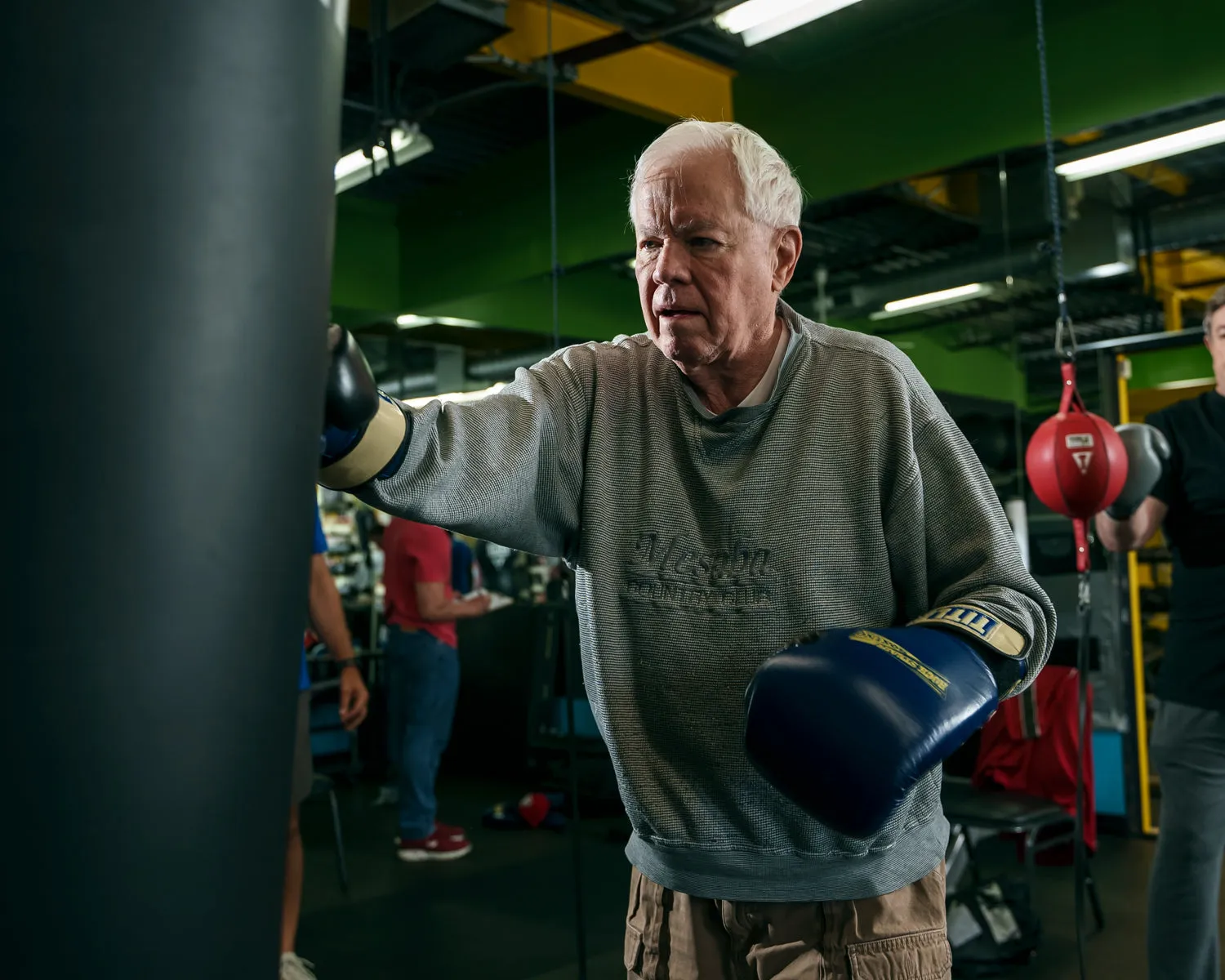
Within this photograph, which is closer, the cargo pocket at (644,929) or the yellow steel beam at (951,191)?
the cargo pocket at (644,929)

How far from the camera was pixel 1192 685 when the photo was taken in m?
2.35

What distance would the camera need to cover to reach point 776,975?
115 cm

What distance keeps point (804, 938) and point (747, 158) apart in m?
0.88

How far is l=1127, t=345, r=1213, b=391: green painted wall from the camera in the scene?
696cm

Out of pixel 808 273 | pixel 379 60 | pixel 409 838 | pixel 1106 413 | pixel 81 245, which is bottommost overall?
pixel 409 838

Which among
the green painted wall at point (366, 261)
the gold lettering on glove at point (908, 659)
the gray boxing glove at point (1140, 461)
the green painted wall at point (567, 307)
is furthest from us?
the green painted wall at point (366, 261)

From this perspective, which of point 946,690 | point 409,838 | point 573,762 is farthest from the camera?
point 409,838

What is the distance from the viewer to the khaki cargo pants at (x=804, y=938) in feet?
3.82

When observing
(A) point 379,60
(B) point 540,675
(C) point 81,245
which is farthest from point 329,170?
(B) point 540,675

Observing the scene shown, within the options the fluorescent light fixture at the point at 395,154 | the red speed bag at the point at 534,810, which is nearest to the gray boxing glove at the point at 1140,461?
the fluorescent light fixture at the point at 395,154

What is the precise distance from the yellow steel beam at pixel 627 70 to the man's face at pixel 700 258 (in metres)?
3.37

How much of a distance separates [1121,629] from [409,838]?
327 cm

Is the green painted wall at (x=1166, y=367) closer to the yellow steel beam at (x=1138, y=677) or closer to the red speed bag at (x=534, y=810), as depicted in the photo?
the yellow steel beam at (x=1138, y=677)

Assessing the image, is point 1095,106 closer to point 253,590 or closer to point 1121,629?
point 1121,629
